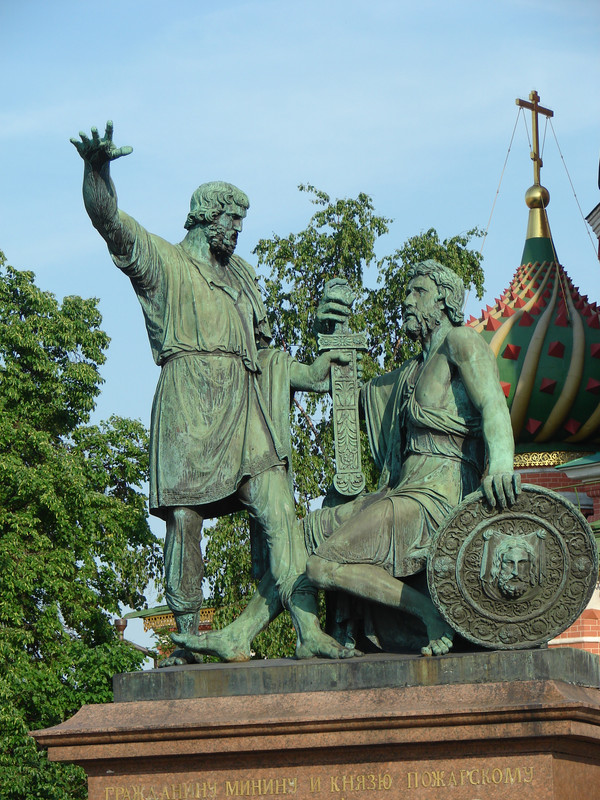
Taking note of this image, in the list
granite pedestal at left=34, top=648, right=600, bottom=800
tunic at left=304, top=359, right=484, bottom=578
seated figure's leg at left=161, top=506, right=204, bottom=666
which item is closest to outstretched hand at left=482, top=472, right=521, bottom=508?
tunic at left=304, top=359, right=484, bottom=578

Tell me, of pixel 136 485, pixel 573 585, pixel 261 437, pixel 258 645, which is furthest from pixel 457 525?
pixel 136 485

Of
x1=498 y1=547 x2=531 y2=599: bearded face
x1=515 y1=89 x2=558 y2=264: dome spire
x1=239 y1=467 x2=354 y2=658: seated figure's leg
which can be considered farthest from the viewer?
x1=515 y1=89 x2=558 y2=264: dome spire

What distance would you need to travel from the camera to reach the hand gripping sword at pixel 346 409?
9660mm

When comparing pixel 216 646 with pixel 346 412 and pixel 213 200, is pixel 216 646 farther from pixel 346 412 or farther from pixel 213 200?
pixel 213 200

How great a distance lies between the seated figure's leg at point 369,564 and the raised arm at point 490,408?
58cm

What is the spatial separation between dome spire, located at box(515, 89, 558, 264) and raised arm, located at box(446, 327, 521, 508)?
19.8 meters

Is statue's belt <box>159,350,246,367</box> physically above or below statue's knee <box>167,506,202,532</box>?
above

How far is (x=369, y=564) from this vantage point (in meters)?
9.09

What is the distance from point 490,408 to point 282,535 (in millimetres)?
1370

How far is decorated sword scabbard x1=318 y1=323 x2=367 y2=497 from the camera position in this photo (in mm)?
9656

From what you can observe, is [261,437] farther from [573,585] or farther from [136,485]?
[136,485]

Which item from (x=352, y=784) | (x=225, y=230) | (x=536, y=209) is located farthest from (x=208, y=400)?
(x=536, y=209)

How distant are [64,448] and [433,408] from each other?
1718cm

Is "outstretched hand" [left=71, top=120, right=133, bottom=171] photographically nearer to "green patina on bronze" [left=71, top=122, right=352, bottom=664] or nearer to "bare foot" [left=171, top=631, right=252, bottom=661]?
"green patina on bronze" [left=71, top=122, right=352, bottom=664]
